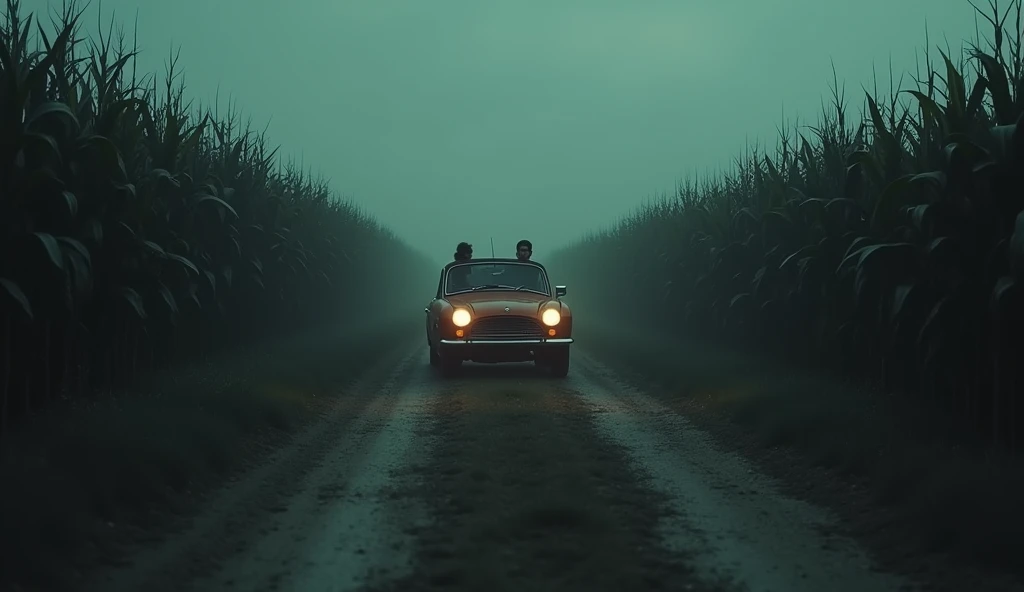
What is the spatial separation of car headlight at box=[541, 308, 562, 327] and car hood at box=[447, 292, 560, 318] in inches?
4.6

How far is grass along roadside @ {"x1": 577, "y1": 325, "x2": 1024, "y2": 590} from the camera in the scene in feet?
18.7

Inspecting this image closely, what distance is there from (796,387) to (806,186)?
390 cm

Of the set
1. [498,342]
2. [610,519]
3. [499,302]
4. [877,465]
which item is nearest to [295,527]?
[610,519]

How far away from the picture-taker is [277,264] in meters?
20.3

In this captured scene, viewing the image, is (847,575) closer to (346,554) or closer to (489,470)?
(346,554)

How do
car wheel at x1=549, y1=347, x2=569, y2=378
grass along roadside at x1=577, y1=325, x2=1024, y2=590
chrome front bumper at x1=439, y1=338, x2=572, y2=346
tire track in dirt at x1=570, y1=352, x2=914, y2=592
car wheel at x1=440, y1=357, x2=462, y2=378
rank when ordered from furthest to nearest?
car wheel at x1=549, y1=347, x2=569, y2=378 < car wheel at x1=440, y1=357, x2=462, y2=378 < chrome front bumper at x1=439, y1=338, x2=572, y2=346 < grass along roadside at x1=577, y1=325, x2=1024, y2=590 < tire track in dirt at x1=570, y1=352, x2=914, y2=592

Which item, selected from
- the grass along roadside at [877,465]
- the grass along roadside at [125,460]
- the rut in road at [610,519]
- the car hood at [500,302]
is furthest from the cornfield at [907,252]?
the grass along roadside at [125,460]

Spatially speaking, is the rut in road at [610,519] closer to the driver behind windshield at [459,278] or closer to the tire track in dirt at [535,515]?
the tire track in dirt at [535,515]

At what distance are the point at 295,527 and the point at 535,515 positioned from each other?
1.49 meters

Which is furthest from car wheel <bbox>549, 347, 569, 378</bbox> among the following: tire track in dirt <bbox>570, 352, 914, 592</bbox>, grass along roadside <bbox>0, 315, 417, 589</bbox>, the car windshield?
tire track in dirt <bbox>570, 352, 914, 592</bbox>

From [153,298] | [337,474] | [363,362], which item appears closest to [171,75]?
[153,298]

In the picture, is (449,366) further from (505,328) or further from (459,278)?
(459,278)

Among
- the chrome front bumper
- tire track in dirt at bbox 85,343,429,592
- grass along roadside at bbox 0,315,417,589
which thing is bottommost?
tire track in dirt at bbox 85,343,429,592

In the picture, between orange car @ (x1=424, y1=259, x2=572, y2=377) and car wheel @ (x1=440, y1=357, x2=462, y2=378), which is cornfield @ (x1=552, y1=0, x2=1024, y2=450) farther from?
car wheel @ (x1=440, y1=357, x2=462, y2=378)
